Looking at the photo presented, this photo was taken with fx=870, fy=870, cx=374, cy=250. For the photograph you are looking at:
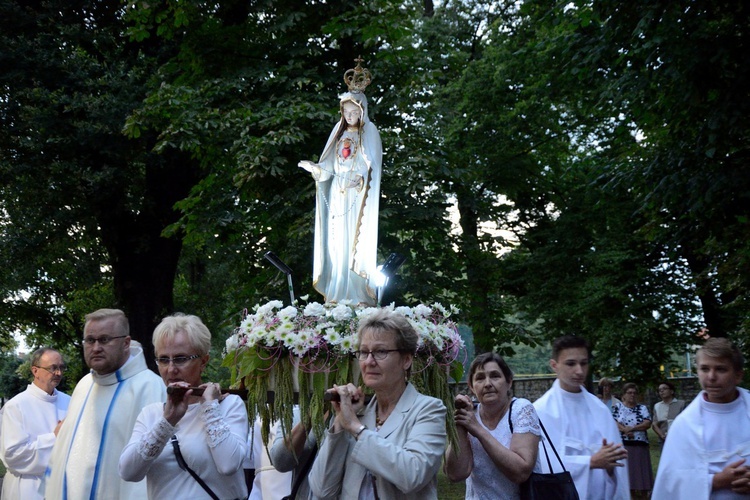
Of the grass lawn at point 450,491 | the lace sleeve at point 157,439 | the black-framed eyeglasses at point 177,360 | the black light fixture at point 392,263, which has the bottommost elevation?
the grass lawn at point 450,491

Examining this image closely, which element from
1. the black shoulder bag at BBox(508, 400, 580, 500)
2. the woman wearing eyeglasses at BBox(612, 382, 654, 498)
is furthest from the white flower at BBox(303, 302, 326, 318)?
the woman wearing eyeglasses at BBox(612, 382, 654, 498)

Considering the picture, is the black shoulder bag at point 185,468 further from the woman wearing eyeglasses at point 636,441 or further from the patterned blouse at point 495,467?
the woman wearing eyeglasses at point 636,441

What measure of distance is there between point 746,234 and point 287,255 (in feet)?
22.7

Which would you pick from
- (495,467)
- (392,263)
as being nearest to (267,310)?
(392,263)

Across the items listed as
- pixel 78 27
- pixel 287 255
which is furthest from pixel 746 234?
pixel 78 27

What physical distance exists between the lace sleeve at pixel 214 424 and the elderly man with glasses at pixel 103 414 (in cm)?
111

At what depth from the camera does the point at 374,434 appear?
363 cm

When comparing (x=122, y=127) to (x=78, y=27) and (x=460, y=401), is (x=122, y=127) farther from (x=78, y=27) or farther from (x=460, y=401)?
(x=460, y=401)

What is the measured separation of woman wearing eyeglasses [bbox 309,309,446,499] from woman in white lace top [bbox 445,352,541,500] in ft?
1.93

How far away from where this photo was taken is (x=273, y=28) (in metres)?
15.2

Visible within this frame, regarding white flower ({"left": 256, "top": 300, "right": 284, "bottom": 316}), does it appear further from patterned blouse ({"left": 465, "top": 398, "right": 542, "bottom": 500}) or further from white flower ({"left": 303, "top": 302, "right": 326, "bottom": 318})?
patterned blouse ({"left": 465, "top": 398, "right": 542, "bottom": 500})

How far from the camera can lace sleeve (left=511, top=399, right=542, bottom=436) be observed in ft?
16.1

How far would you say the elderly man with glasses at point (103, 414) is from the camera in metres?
5.01

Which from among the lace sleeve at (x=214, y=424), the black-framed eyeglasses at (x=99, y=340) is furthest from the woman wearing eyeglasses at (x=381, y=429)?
the black-framed eyeglasses at (x=99, y=340)
